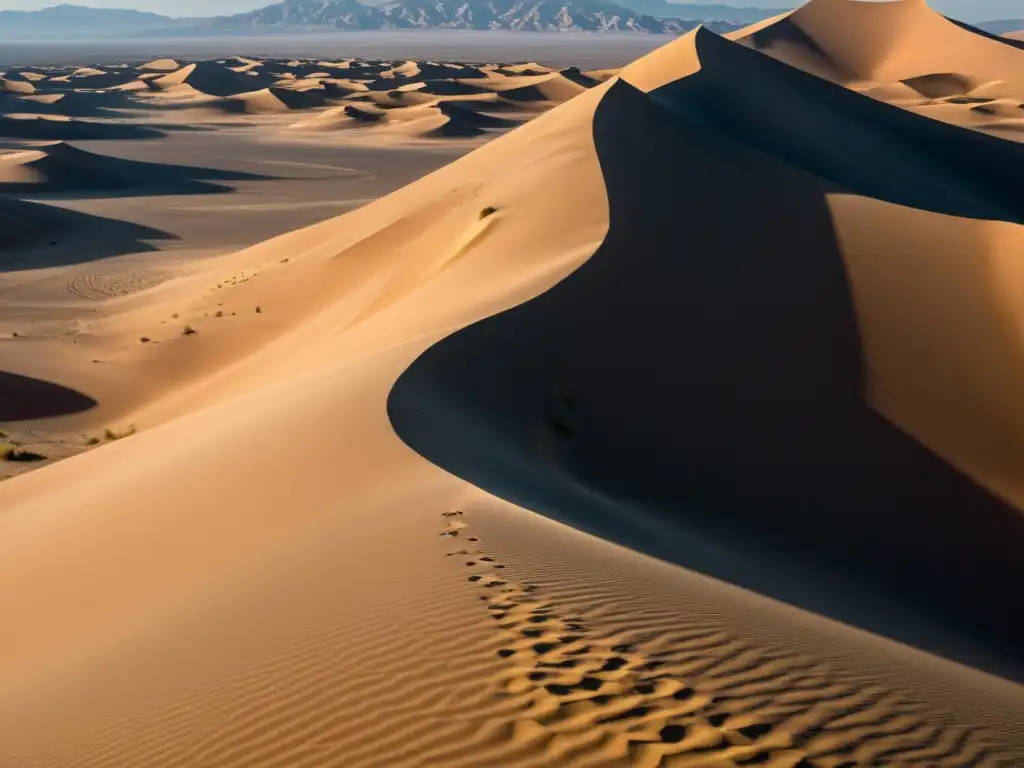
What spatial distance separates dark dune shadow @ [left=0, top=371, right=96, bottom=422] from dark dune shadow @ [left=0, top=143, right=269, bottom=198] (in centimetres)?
2999

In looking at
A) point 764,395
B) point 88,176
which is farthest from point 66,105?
point 764,395

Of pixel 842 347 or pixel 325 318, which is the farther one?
pixel 325 318

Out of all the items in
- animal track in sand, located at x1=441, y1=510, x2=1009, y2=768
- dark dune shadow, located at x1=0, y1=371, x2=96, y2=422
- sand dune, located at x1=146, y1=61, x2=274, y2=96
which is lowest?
dark dune shadow, located at x1=0, y1=371, x2=96, y2=422

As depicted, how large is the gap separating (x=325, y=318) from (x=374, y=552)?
13555 mm

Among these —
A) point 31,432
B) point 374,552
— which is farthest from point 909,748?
point 31,432

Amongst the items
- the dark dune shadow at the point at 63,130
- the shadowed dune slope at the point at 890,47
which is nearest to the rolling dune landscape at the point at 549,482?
the dark dune shadow at the point at 63,130

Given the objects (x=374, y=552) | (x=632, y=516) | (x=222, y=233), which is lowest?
(x=222, y=233)

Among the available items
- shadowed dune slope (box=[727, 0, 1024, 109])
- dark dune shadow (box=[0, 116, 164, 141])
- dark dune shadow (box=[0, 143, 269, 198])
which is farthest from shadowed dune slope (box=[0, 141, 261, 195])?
shadowed dune slope (box=[727, 0, 1024, 109])

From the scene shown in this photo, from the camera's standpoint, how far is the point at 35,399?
15938mm

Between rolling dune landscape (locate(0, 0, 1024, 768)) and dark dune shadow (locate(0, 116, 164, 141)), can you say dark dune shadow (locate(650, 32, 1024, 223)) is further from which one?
dark dune shadow (locate(0, 116, 164, 141))

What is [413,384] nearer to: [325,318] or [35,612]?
[35,612]

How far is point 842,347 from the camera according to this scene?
1167 centimetres

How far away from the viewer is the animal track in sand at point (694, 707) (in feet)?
11.3

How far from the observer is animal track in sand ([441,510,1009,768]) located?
3447 mm
